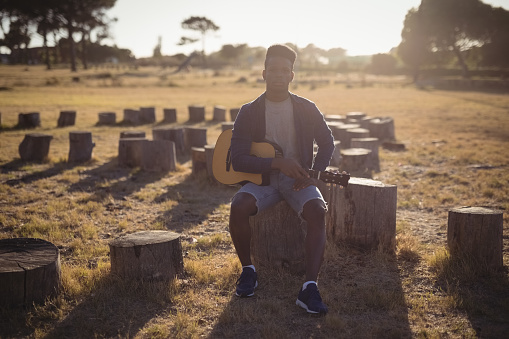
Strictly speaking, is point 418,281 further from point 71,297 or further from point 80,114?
point 80,114

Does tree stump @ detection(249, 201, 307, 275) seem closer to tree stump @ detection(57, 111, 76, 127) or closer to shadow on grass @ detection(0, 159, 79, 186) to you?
shadow on grass @ detection(0, 159, 79, 186)

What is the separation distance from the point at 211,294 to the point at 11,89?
2645cm

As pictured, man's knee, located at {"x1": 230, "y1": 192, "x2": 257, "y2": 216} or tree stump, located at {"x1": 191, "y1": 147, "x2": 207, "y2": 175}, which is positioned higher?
man's knee, located at {"x1": 230, "y1": 192, "x2": 257, "y2": 216}

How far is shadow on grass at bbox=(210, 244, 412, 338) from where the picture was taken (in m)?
3.17

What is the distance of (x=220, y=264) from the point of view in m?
4.47

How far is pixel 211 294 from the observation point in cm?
379

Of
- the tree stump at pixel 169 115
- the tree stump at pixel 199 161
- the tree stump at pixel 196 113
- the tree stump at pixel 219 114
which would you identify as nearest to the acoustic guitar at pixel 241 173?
the tree stump at pixel 199 161

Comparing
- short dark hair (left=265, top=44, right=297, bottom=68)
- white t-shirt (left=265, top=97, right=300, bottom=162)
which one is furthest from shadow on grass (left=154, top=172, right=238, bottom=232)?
short dark hair (left=265, top=44, right=297, bottom=68)

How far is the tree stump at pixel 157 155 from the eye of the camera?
8.55 m

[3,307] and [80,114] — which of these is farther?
[80,114]

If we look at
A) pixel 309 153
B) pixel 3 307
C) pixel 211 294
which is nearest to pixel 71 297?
pixel 3 307

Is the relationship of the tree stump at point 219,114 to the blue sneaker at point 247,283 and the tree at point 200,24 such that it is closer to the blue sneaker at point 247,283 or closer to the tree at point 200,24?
the blue sneaker at point 247,283

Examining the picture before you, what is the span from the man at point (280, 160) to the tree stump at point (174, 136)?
254 inches

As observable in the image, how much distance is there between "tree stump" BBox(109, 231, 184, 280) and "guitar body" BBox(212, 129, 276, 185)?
0.76 m
